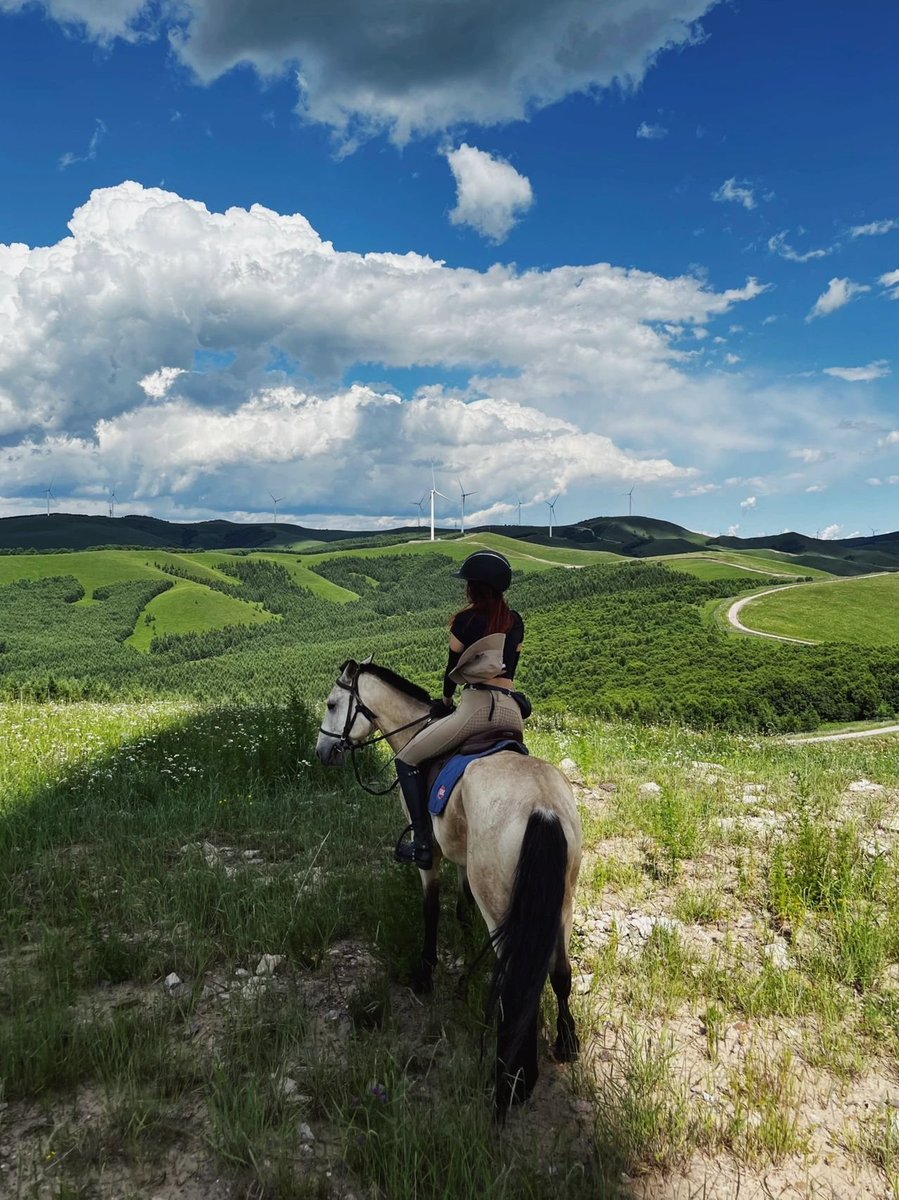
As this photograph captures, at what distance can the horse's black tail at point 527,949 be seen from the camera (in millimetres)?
4020

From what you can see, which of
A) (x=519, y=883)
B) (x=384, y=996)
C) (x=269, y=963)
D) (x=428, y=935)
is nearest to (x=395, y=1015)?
(x=384, y=996)

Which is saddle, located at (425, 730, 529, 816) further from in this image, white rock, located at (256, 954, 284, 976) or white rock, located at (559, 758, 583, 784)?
white rock, located at (559, 758, 583, 784)

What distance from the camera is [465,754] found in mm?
5379

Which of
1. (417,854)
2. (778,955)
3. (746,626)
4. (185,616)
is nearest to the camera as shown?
(778,955)

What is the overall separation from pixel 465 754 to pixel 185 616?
195729 millimetres

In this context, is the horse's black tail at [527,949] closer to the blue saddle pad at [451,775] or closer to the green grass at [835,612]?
the blue saddle pad at [451,775]

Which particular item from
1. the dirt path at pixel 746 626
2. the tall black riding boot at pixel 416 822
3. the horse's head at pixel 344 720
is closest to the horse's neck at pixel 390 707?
the horse's head at pixel 344 720

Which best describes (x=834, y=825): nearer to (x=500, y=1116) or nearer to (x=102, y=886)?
(x=500, y=1116)

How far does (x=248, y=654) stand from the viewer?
163m

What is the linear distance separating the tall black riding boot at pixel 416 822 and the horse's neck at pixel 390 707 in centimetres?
95

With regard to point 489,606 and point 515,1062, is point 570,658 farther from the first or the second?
point 515,1062

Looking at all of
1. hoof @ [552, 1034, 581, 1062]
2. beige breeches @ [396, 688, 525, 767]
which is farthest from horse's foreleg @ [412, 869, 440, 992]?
hoof @ [552, 1034, 581, 1062]

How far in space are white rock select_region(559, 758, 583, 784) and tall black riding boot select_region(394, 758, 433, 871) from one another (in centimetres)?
569

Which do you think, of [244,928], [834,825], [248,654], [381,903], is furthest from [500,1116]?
[248,654]
